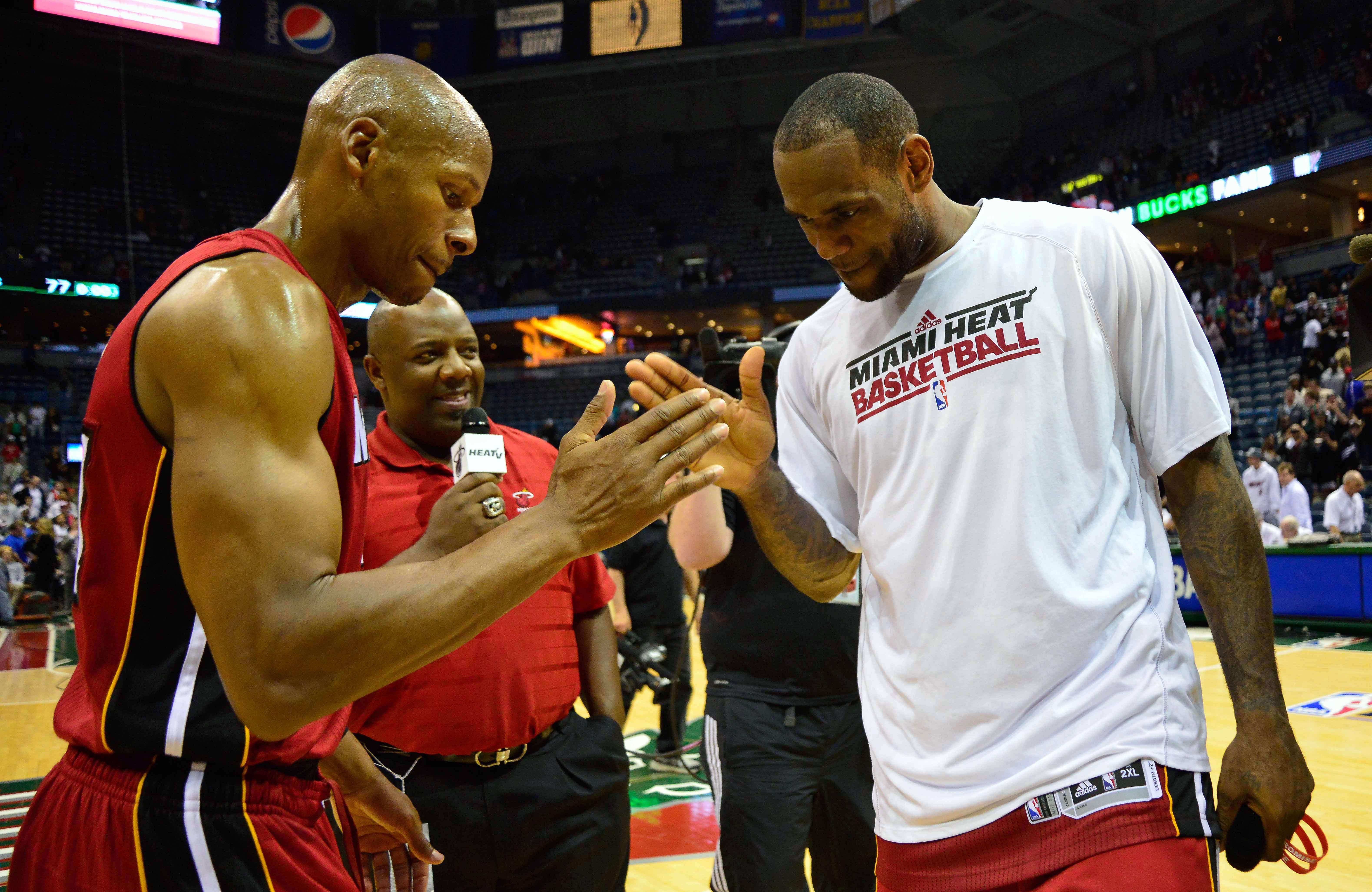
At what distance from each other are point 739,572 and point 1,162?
94.8ft

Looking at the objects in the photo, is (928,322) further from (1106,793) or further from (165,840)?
(165,840)

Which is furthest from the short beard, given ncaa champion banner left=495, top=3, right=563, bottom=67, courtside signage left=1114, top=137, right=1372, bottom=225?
ncaa champion banner left=495, top=3, right=563, bottom=67

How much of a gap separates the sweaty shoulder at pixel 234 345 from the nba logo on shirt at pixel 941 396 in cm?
107

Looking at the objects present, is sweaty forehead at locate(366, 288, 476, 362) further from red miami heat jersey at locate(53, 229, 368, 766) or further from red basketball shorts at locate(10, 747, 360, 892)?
red basketball shorts at locate(10, 747, 360, 892)

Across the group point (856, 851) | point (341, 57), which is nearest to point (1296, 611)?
point (856, 851)

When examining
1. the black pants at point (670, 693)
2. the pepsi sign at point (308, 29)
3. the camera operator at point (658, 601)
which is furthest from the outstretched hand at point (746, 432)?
the pepsi sign at point (308, 29)

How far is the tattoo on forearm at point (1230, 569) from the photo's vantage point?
5.45 ft

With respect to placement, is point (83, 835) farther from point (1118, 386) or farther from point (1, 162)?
point (1, 162)

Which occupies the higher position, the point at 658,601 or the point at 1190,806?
the point at 1190,806

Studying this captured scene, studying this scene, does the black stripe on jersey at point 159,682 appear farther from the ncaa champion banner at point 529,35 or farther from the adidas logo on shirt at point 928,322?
the ncaa champion banner at point 529,35

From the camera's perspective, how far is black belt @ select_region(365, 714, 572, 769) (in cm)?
238

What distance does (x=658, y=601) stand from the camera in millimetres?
6406

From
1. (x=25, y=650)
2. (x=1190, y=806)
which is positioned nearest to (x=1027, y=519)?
(x=1190, y=806)

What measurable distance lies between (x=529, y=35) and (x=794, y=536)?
1051 inches
